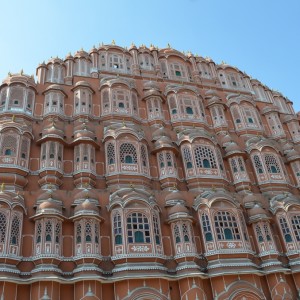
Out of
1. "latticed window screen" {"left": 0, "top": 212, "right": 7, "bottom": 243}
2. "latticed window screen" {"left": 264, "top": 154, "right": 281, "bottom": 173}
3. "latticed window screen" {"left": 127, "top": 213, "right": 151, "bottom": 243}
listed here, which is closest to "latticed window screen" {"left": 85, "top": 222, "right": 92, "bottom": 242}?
"latticed window screen" {"left": 127, "top": 213, "right": 151, "bottom": 243}

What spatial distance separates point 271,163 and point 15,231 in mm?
19401

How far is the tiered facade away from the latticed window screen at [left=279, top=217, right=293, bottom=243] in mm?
191

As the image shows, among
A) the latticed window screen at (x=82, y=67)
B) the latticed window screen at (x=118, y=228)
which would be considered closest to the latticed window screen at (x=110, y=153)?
the latticed window screen at (x=118, y=228)

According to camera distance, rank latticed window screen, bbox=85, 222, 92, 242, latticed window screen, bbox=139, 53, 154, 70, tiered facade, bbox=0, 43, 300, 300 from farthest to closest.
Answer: latticed window screen, bbox=139, 53, 154, 70 → latticed window screen, bbox=85, 222, 92, 242 → tiered facade, bbox=0, 43, 300, 300

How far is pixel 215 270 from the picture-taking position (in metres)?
20.3

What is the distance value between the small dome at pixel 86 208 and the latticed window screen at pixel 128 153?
472 cm

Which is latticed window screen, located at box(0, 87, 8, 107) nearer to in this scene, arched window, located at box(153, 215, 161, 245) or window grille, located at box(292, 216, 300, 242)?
arched window, located at box(153, 215, 161, 245)

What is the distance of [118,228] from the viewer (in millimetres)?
20594

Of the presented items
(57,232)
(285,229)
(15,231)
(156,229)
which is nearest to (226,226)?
(285,229)

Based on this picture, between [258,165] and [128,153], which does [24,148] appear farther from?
[258,165]

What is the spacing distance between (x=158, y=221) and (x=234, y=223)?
498cm

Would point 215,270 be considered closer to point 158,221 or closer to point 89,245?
point 158,221

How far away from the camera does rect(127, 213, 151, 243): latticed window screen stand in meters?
20.4

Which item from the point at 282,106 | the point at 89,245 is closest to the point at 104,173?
the point at 89,245
